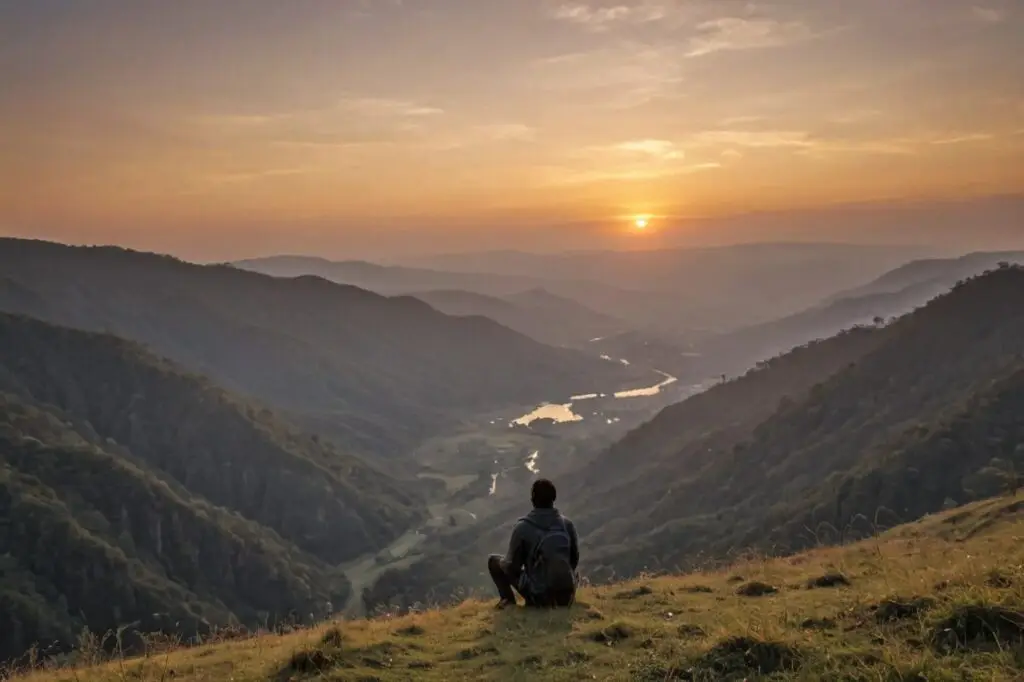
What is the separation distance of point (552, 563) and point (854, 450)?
66049 millimetres

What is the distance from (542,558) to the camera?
1173cm

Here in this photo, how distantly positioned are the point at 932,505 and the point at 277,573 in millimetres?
81844

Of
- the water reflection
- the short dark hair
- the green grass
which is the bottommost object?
the water reflection

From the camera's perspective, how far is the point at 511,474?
175625 mm

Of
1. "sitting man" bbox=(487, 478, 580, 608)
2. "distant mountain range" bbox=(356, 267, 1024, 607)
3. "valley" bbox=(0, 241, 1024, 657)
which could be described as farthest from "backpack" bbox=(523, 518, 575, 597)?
"distant mountain range" bbox=(356, 267, 1024, 607)

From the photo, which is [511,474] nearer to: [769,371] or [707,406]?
[707,406]

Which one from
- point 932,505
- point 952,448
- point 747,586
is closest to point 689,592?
point 747,586

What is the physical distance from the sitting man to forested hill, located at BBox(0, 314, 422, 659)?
45732 millimetres

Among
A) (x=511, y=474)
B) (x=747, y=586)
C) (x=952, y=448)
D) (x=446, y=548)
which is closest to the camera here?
(x=747, y=586)

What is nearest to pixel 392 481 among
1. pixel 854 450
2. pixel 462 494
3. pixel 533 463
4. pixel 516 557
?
pixel 462 494

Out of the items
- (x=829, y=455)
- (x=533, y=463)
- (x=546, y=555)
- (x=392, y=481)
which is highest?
(x=546, y=555)

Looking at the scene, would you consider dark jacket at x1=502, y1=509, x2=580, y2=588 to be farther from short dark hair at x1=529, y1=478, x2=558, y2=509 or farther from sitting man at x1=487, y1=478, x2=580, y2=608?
short dark hair at x1=529, y1=478, x2=558, y2=509

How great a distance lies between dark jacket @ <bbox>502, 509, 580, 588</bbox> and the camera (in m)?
11.7

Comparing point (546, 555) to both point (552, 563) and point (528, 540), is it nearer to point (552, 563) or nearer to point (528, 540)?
point (552, 563)
